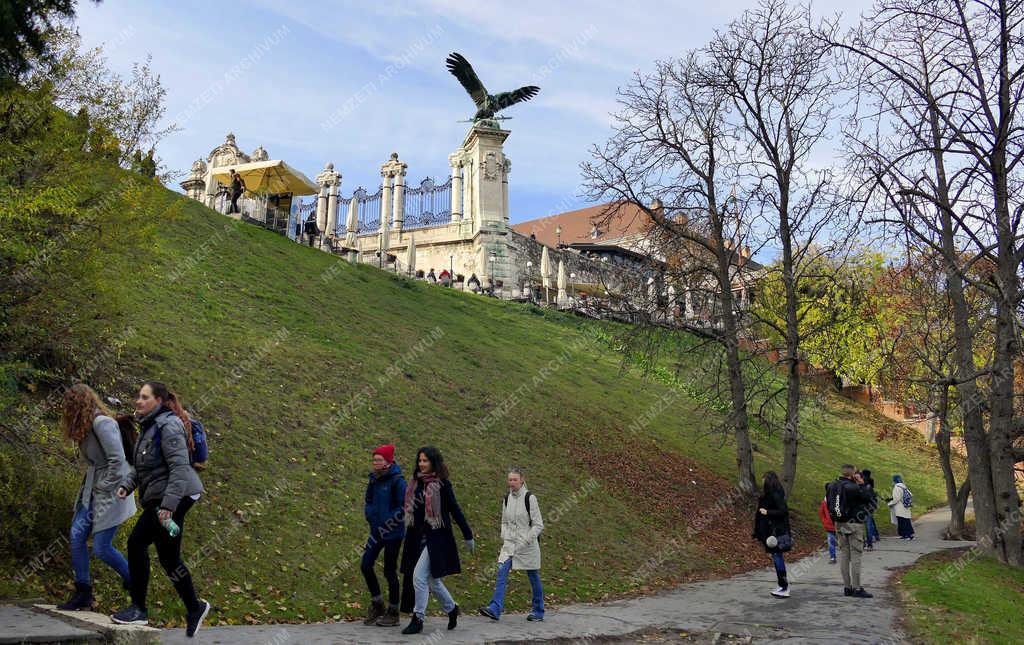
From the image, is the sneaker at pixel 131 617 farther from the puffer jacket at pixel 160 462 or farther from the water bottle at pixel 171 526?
the puffer jacket at pixel 160 462

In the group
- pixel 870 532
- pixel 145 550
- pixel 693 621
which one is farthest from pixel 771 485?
pixel 145 550

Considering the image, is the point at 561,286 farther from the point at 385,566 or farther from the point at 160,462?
the point at 160,462

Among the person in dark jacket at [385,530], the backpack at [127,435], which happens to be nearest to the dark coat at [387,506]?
the person in dark jacket at [385,530]

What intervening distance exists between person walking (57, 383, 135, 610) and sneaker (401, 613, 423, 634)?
105 inches

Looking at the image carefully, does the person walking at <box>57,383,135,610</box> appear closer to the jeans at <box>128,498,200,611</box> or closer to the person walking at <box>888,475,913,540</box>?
the jeans at <box>128,498,200,611</box>

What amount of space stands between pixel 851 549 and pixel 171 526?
30.8ft

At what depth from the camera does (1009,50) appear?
44.5 ft

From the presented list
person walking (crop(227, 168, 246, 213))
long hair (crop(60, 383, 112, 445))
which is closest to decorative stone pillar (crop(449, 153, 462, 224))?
person walking (crop(227, 168, 246, 213))

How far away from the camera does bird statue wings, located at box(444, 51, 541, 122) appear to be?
40.4 meters

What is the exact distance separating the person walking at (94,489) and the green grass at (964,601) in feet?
27.2

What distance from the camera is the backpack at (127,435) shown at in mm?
6863

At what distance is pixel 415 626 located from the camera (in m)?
7.89

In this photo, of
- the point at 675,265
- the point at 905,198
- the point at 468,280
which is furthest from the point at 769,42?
the point at 468,280

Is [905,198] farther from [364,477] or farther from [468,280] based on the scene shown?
[468,280]
